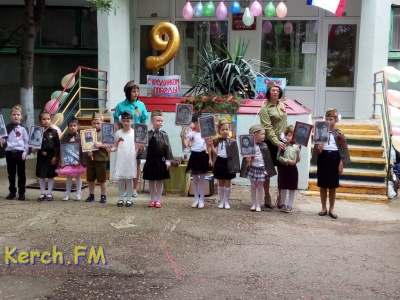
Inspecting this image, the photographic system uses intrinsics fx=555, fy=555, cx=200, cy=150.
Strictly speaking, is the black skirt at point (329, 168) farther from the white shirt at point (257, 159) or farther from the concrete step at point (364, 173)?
the concrete step at point (364, 173)

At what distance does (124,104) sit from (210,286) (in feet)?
13.7

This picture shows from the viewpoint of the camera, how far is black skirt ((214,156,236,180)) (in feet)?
25.4

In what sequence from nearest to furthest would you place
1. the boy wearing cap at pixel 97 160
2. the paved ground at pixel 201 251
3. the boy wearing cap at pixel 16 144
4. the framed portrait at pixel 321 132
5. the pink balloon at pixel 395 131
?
the paved ground at pixel 201 251 < the framed portrait at pixel 321 132 < the boy wearing cap at pixel 97 160 < the boy wearing cap at pixel 16 144 < the pink balloon at pixel 395 131

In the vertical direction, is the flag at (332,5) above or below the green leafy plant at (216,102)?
above

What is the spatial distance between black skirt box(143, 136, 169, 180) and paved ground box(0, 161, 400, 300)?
18.8 inches

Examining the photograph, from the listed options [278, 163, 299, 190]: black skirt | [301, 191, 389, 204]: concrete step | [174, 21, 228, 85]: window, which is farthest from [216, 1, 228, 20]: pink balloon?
[278, 163, 299, 190]: black skirt

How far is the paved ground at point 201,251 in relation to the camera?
16.1ft

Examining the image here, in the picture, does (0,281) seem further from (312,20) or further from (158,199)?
(312,20)

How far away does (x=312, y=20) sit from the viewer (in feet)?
42.1

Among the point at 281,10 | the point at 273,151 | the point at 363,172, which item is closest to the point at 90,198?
the point at 273,151

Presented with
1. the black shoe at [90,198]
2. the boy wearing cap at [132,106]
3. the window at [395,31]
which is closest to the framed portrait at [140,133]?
the boy wearing cap at [132,106]

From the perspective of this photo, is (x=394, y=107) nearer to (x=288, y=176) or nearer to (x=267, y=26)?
(x=288, y=176)

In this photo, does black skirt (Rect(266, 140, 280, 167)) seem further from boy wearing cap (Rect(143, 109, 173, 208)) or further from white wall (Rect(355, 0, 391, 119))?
white wall (Rect(355, 0, 391, 119))

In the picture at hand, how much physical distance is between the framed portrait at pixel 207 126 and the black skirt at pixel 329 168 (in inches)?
61.0
